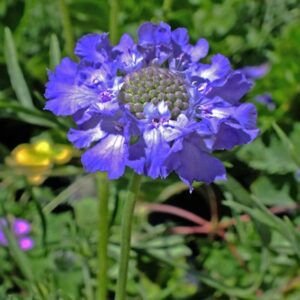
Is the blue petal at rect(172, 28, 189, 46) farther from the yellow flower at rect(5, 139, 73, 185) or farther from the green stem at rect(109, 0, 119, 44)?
the yellow flower at rect(5, 139, 73, 185)

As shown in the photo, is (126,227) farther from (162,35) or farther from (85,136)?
(162,35)

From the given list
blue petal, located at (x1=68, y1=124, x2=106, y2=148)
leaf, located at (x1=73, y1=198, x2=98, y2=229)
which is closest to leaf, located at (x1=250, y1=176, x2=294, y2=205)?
leaf, located at (x1=73, y1=198, x2=98, y2=229)

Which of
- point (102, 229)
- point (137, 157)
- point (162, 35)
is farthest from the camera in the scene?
point (102, 229)

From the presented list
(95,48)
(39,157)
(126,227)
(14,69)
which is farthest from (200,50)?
(39,157)

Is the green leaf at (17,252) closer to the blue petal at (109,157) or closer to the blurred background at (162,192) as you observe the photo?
the blurred background at (162,192)

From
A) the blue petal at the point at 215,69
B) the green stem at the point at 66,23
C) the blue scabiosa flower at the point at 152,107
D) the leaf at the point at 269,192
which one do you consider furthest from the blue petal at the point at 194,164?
the leaf at the point at 269,192

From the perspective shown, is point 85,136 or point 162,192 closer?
point 85,136
